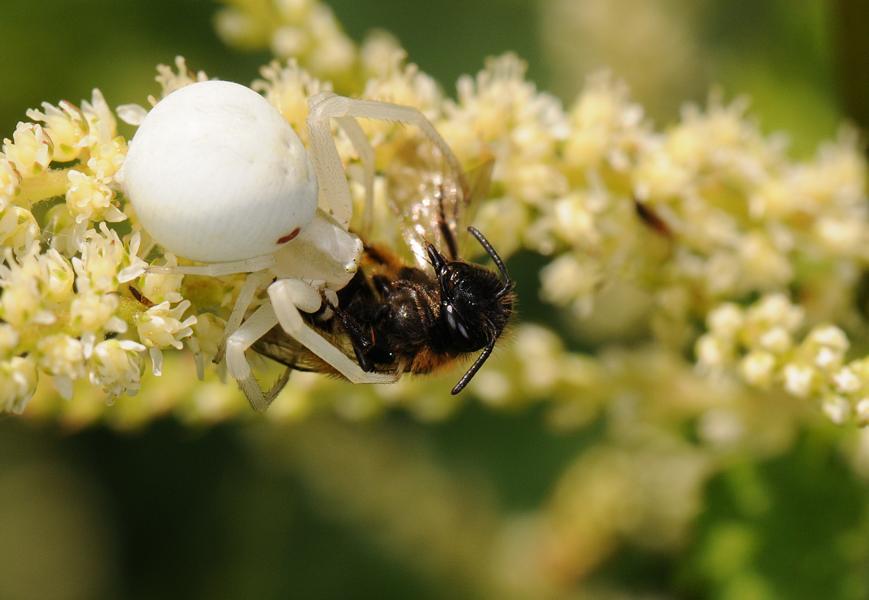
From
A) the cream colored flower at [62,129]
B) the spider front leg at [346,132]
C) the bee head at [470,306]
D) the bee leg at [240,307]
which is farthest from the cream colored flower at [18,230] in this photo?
the bee head at [470,306]

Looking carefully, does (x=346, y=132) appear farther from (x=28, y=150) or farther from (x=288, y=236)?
(x=28, y=150)

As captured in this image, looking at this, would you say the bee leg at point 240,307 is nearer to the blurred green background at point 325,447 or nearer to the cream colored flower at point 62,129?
the cream colored flower at point 62,129

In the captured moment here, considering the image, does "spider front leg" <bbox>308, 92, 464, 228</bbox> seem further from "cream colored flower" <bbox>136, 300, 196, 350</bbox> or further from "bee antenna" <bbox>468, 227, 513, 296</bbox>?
"cream colored flower" <bbox>136, 300, 196, 350</bbox>

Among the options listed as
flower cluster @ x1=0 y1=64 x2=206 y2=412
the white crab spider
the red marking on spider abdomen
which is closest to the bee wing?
the white crab spider

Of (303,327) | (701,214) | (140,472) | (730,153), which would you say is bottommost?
(140,472)

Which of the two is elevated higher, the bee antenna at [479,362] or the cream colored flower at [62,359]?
the bee antenna at [479,362]

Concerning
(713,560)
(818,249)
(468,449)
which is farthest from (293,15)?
(468,449)

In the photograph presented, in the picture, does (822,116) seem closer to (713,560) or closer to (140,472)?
(713,560)

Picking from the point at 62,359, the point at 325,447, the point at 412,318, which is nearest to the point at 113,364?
the point at 62,359
